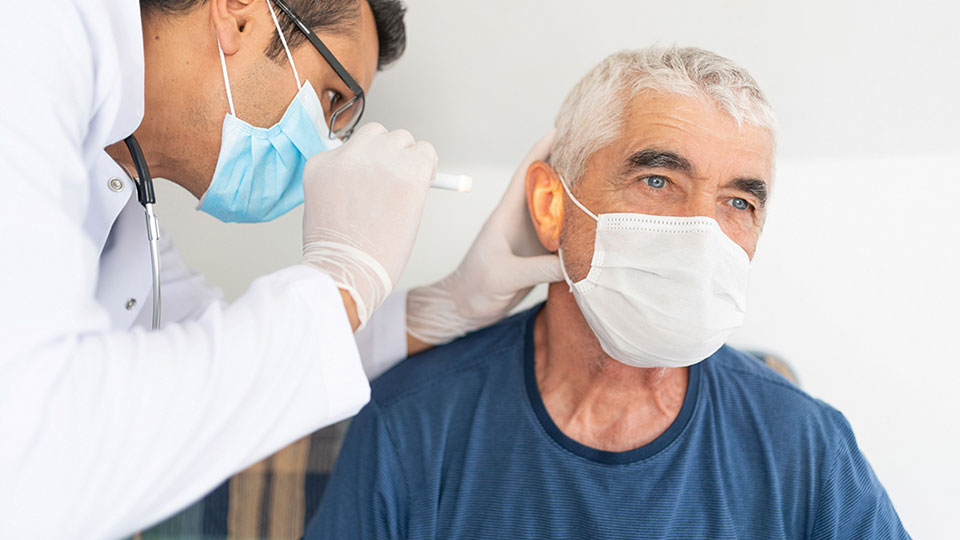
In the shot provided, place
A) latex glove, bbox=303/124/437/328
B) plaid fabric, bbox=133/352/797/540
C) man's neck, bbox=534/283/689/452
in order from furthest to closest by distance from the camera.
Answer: plaid fabric, bbox=133/352/797/540
man's neck, bbox=534/283/689/452
latex glove, bbox=303/124/437/328

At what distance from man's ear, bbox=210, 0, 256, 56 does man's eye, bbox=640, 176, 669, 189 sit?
2.49ft

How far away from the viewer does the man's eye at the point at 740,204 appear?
1.32m

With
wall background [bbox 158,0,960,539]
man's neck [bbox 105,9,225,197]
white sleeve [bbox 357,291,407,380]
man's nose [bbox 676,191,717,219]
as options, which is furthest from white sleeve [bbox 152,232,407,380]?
man's nose [bbox 676,191,717,219]

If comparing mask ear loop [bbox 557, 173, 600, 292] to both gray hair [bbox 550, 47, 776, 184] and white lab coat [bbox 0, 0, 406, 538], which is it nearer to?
gray hair [bbox 550, 47, 776, 184]

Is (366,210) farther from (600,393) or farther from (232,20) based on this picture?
(600,393)

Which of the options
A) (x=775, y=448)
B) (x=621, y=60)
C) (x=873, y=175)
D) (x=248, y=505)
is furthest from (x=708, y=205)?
(x=248, y=505)

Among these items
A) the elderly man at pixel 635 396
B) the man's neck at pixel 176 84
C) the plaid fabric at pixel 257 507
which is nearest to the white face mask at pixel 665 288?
Answer: the elderly man at pixel 635 396

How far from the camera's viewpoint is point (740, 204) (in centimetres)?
133

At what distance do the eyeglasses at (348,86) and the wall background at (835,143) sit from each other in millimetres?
460

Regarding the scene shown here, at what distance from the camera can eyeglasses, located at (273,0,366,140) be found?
50.9 inches

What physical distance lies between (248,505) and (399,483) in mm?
533

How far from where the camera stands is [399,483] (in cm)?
141

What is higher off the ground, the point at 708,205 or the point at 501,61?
the point at 501,61

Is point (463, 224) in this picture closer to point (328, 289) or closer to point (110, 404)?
point (328, 289)
